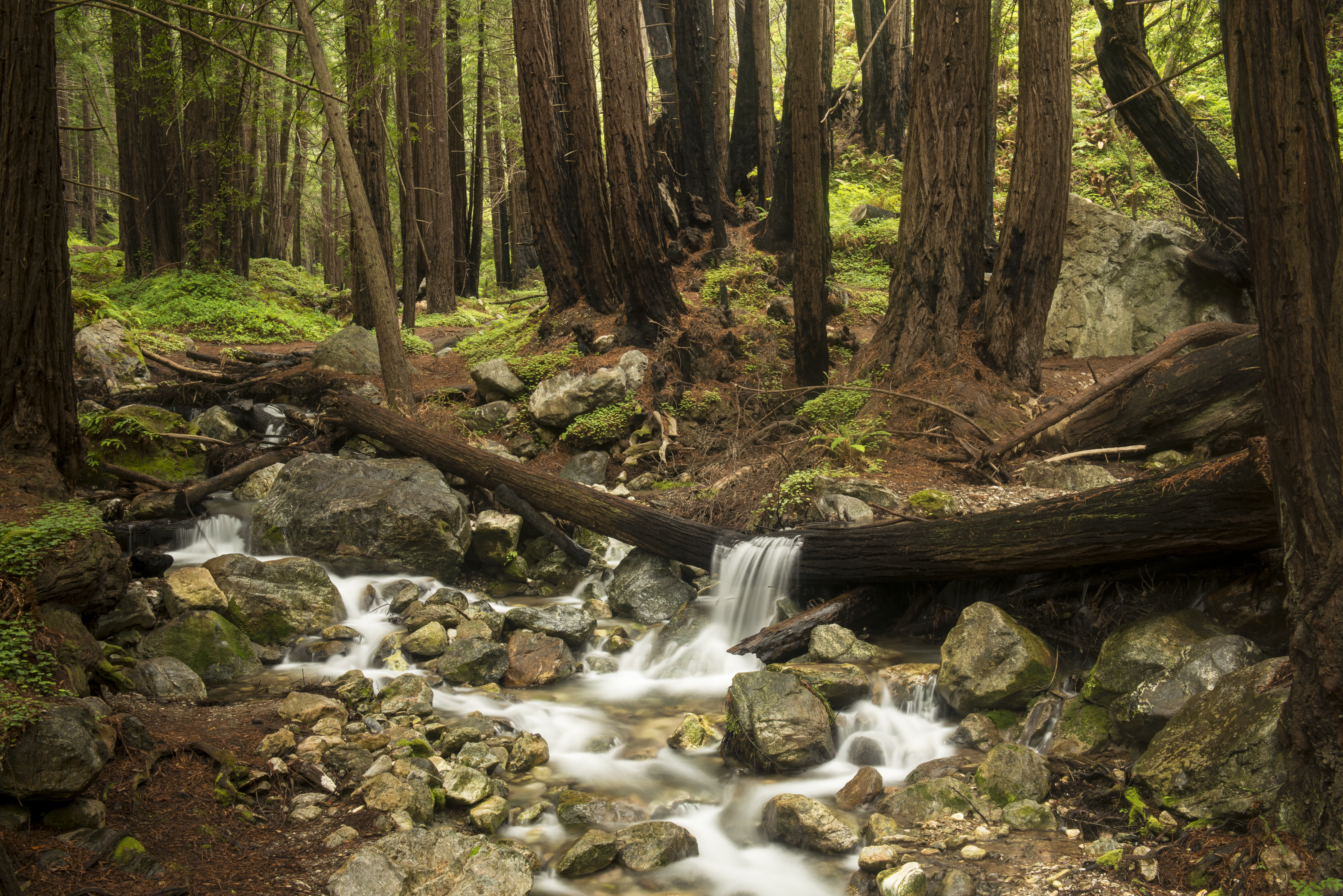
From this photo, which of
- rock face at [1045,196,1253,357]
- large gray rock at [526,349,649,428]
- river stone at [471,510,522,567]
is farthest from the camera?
rock face at [1045,196,1253,357]

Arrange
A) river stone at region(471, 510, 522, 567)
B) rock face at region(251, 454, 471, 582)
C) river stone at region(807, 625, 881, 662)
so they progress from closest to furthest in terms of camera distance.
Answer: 1. river stone at region(807, 625, 881, 662)
2. rock face at region(251, 454, 471, 582)
3. river stone at region(471, 510, 522, 567)

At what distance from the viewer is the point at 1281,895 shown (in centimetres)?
331

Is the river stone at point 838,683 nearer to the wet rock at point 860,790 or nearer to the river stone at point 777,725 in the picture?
the river stone at point 777,725

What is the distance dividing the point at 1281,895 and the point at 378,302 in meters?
10.0

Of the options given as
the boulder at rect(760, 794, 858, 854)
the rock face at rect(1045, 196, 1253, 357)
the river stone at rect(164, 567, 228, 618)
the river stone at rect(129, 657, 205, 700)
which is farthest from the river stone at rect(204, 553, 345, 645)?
the rock face at rect(1045, 196, 1253, 357)

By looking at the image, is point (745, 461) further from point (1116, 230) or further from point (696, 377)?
point (1116, 230)

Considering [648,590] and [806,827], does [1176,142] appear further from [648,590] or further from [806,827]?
[806,827]

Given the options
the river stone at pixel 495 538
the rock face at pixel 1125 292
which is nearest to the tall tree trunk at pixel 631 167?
the river stone at pixel 495 538

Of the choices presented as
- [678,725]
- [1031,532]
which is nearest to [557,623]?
[678,725]

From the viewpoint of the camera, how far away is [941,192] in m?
9.36

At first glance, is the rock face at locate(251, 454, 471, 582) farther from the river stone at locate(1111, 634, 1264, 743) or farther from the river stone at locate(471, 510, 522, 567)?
the river stone at locate(1111, 634, 1264, 743)

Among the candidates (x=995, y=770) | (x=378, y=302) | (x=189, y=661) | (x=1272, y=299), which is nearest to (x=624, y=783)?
(x=995, y=770)

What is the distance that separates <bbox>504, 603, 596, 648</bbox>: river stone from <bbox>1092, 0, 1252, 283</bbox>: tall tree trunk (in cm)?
937

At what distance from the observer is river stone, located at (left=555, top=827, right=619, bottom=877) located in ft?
14.5
